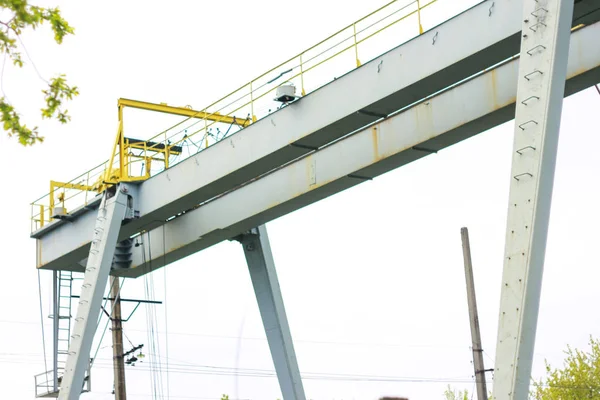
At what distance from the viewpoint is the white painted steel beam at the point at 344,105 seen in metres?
13.1

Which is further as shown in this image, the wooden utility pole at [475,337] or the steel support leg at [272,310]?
the wooden utility pole at [475,337]

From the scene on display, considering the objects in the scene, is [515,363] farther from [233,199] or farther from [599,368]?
[599,368]

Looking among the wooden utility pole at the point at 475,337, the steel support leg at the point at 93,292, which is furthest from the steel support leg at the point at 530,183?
the wooden utility pole at the point at 475,337

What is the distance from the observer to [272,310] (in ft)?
65.1

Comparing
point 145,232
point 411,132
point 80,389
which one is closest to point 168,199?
point 145,232

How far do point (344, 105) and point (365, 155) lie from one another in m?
1.18

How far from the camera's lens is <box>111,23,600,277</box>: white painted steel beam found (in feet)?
44.7

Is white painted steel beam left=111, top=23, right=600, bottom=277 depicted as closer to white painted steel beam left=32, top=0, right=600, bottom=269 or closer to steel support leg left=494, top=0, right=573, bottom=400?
white painted steel beam left=32, top=0, right=600, bottom=269

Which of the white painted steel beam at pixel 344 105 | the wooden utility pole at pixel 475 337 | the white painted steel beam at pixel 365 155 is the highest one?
the white painted steel beam at pixel 344 105

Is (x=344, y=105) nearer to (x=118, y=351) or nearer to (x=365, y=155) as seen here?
(x=365, y=155)

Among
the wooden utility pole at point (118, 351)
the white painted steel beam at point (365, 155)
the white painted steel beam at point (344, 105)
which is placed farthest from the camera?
the wooden utility pole at point (118, 351)

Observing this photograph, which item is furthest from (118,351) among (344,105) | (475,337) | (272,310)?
(344,105)

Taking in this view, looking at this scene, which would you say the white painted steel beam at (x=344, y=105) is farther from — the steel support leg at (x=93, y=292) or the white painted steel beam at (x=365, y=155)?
the steel support leg at (x=93, y=292)

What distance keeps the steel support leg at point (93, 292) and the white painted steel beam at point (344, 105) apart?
0.56m
